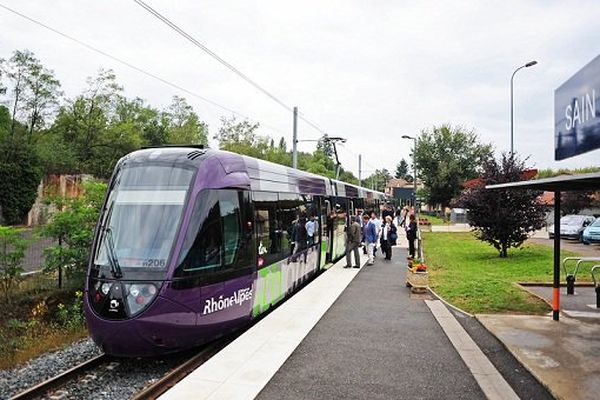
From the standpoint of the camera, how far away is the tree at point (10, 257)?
12.7 meters

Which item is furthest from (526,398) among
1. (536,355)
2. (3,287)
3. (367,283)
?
(3,287)

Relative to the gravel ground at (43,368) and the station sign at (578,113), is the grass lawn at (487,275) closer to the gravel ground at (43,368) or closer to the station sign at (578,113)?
the station sign at (578,113)

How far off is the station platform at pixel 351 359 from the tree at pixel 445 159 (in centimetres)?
4768

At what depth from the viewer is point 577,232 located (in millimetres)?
30375

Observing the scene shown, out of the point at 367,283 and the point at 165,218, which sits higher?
the point at 165,218

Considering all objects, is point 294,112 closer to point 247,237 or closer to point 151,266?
point 247,237

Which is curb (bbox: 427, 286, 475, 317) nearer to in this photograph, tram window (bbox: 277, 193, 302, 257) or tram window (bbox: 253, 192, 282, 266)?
tram window (bbox: 277, 193, 302, 257)

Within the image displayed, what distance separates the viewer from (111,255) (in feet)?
24.2

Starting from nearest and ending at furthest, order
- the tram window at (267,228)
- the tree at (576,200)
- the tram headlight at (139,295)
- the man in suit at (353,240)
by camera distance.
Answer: the tram headlight at (139,295) < the tram window at (267,228) < the man in suit at (353,240) < the tree at (576,200)

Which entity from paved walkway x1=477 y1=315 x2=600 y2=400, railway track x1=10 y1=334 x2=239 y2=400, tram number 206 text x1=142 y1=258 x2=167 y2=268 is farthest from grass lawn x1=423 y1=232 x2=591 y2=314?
tram number 206 text x1=142 y1=258 x2=167 y2=268

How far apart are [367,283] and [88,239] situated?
24.5 feet

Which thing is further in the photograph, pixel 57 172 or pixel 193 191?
pixel 57 172

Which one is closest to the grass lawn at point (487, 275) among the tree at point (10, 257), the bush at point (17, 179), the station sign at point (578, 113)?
the station sign at point (578, 113)

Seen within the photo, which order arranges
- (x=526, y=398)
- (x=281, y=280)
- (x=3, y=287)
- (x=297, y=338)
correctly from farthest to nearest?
(x=3, y=287) → (x=281, y=280) → (x=297, y=338) → (x=526, y=398)
